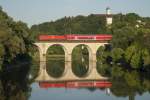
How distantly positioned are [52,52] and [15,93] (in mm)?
63372

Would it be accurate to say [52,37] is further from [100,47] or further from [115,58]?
[115,58]

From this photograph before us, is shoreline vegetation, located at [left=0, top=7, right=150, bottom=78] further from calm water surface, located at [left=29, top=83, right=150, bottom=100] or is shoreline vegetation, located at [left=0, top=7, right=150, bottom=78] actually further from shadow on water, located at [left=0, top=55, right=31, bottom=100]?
calm water surface, located at [left=29, top=83, right=150, bottom=100]

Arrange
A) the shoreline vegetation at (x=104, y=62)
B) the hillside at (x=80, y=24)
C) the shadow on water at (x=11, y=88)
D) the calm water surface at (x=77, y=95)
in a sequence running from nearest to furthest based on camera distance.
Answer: the shadow on water at (x=11, y=88), the calm water surface at (x=77, y=95), the shoreline vegetation at (x=104, y=62), the hillside at (x=80, y=24)

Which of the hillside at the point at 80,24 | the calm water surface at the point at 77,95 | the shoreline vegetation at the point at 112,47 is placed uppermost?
the hillside at the point at 80,24

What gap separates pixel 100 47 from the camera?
82688 millimetres

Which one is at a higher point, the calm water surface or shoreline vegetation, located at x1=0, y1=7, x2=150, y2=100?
shoreline vegetation, located at x1=0, y1=7, x2=150, y2=100

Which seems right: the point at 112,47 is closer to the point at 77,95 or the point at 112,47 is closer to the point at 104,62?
the point at 104,62

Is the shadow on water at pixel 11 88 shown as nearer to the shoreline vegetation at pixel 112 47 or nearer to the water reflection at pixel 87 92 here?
the water reflection at pixel 87 92

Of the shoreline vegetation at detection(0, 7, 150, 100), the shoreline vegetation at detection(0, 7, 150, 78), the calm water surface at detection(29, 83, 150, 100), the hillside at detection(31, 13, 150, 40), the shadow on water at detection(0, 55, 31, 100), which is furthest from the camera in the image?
the hillside at detection(31, 13, 150, 40)

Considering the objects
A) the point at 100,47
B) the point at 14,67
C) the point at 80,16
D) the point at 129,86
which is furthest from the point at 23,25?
the point at 80,16

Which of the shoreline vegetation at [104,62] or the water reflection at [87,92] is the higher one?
the shoreline vegetation at [104,62]

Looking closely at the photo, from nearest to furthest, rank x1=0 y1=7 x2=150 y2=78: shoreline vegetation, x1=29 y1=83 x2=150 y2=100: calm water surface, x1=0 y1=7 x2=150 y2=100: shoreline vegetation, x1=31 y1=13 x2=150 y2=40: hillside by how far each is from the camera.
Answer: x1=29 y1=83 x2=150 y2=100: calm water surface → x1=0 y1=7 x2=150 y2=100: shoreline vegetation → x1=0 y1=7 x2=150 y2=78: shoreline vegetation → x1=31 y1=13 x2=150 y2=40: hillside

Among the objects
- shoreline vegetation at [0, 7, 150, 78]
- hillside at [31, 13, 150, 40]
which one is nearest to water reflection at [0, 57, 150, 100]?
shoreline vegetation at [0, 7, 150, 78]

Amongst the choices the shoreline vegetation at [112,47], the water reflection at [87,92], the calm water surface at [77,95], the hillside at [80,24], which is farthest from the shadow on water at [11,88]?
the hillside at [80,24]
